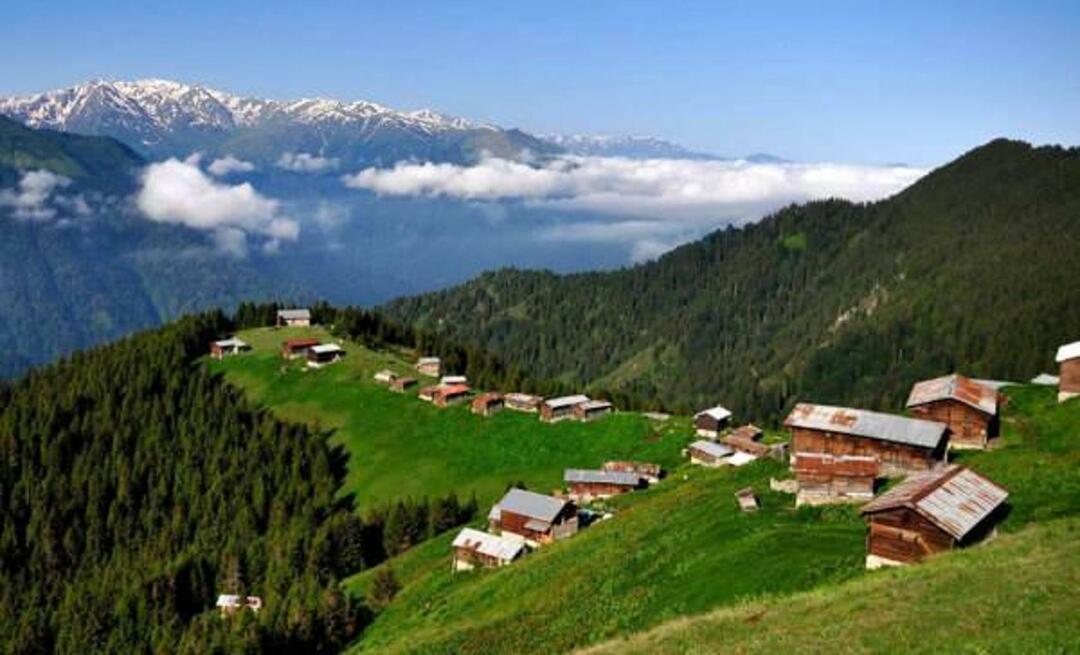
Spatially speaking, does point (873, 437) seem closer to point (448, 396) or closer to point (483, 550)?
point (483, 550)

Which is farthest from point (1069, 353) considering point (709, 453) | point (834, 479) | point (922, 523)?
point (709, 453)

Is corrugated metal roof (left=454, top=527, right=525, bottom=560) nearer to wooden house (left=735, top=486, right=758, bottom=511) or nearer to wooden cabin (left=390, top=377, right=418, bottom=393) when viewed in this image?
wooden house (left=735, top=486, right=758, bottom=511)

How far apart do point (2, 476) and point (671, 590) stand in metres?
142

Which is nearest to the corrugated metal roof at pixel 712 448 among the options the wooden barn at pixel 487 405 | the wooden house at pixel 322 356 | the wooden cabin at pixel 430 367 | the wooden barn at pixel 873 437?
the wooden barn at pixel 873 437

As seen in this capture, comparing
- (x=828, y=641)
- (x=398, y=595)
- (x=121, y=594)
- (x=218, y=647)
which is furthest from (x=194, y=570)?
(x=828, y=641)

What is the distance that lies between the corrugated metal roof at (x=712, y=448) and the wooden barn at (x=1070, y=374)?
4261 cm

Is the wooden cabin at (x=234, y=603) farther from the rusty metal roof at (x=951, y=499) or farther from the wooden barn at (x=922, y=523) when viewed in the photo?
the rusty metal roof at (x=951, y=499)

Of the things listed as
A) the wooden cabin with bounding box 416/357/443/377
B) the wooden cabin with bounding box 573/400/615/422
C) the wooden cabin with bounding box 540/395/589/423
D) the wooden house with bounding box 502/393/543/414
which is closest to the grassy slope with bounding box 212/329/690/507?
the wooden cabin with bounding box 540/395/589/423

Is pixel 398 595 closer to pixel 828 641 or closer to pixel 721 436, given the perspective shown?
pixel 721 436

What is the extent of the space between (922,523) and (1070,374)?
41.9m

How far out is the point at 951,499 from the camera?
51.2m

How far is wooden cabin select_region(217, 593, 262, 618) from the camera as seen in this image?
110688 mm

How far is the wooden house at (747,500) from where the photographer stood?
67562 millimetres

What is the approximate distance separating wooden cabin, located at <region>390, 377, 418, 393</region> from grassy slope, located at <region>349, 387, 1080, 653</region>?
88.3 meters
